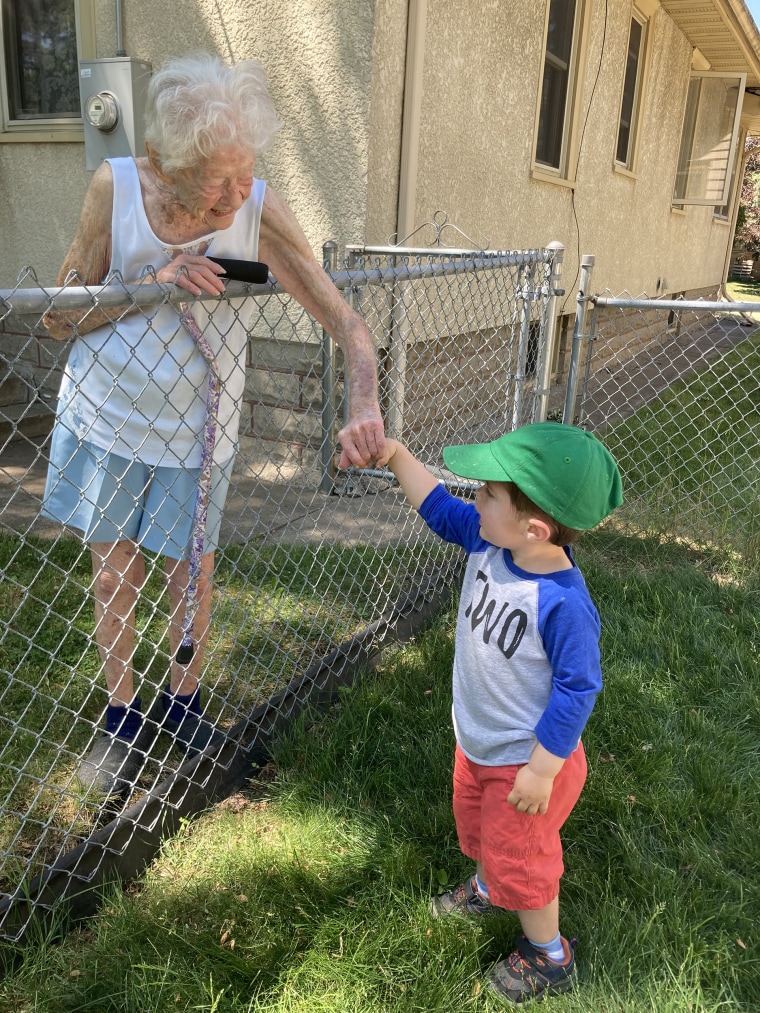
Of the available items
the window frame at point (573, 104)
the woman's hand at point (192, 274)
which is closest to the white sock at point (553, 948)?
the woman's hand at point (192, 274)

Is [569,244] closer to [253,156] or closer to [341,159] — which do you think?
[341,159]

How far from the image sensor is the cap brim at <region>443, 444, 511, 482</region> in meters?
1.67

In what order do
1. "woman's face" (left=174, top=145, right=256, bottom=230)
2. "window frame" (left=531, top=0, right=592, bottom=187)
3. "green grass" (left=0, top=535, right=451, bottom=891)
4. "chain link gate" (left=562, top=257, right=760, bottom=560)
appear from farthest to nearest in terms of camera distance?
"window frame" (left=531, top=0, right=592, bottom=187), "chain link gate" (left=562, top=257, right=760, bottom=560), "green grass" (left=0, top=535, right=451, bottom=891), "woman's face" (left=174, top=145, right=256, bottom=230)

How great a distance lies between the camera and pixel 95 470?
2074 mm

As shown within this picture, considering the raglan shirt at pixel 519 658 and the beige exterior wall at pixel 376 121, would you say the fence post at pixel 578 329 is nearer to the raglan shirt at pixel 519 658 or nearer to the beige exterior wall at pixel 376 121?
the beige exterior wall at pixel 376 121

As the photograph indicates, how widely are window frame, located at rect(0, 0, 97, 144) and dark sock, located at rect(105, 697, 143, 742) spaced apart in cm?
463

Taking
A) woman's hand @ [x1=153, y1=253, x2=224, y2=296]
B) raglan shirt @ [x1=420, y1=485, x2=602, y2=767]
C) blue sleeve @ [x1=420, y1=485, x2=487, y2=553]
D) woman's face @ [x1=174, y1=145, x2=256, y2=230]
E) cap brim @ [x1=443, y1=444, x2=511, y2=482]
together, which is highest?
woman's face @ [x1=174, y1=145, x2=256, y2=230]

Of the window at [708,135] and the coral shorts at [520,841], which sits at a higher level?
the window at [708,135]

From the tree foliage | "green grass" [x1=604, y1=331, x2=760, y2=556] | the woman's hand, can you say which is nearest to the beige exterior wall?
"green grass" [x1=604, y1=331, x2=760, y2=556]

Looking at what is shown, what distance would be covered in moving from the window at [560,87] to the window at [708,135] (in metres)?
4.51

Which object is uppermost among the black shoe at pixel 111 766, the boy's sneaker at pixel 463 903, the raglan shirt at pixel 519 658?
the raglan shirt at pixel 519 658

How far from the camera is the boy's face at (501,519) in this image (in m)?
1.70

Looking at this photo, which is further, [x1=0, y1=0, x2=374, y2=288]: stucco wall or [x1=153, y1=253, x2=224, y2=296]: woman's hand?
[x1=0, y1=0, x2=374, y2=288]: stucco wall

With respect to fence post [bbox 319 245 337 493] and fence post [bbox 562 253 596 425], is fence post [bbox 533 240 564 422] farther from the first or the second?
fence post [bbox 319 245 337 493]
